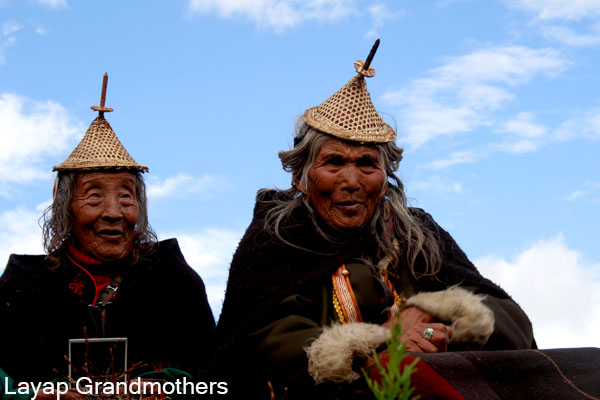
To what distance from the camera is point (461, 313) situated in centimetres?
490

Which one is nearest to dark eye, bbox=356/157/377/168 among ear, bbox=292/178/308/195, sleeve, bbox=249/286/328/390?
ear, bbox=292/178/308/195

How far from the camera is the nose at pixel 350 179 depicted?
215 inches

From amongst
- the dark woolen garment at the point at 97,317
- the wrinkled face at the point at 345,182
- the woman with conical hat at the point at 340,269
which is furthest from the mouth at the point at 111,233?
the wrinkled face at the point at 345,182

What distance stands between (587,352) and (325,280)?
1655mm

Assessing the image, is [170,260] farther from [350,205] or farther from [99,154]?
[350,205]

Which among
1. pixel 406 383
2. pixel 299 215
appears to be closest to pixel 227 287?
pixel 299 215

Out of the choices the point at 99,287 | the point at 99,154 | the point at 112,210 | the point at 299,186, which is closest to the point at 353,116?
the point at 299,186

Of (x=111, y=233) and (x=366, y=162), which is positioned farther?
(x=111, y=233)

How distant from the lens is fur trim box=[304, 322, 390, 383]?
4.52 m

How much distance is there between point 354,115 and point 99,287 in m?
2.44

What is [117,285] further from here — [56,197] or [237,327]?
[237,327]

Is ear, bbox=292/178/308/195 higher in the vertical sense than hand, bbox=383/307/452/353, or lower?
higher

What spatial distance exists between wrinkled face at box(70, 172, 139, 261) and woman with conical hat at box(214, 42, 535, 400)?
3.86 ft

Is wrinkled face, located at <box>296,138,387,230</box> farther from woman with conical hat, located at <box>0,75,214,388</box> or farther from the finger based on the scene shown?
woman with conical hat, located at <box>0,75,214,388</box>
